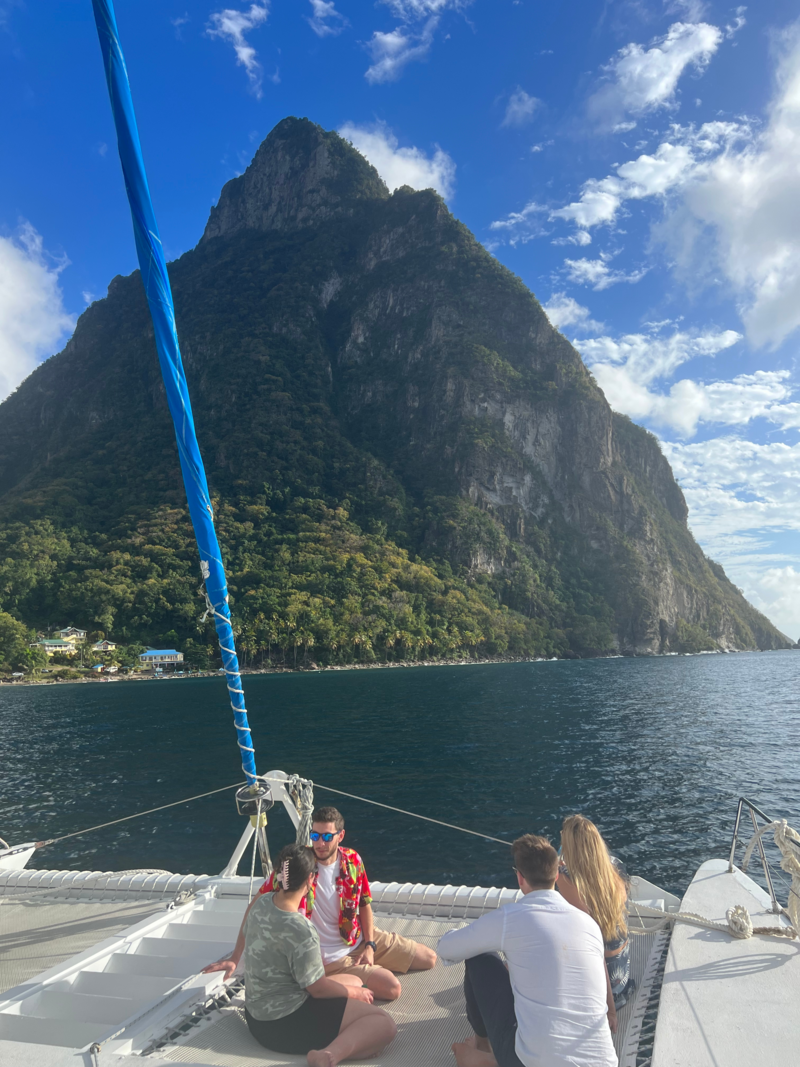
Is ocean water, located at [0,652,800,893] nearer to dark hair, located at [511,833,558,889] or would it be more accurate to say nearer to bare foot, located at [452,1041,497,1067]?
bare foot, located at [452,1041,497,1067]

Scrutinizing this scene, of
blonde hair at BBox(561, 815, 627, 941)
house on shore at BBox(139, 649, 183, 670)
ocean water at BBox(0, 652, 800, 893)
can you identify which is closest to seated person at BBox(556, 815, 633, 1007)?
blonde hair at BBox(561, 815, 627, 941)

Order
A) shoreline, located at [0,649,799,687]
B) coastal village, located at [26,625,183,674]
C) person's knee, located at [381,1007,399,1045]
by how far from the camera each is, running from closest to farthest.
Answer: person's knee, located at [381,1007,399,1045] < shoreline, located at [0,649,799,687] < coastal village, located at [26,625,183,674]

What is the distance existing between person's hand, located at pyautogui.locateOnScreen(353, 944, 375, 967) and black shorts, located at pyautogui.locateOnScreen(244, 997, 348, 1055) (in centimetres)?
81

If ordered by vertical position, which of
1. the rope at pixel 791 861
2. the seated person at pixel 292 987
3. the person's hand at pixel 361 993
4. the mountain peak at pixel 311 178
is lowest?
the person's hand at pixel 361 993

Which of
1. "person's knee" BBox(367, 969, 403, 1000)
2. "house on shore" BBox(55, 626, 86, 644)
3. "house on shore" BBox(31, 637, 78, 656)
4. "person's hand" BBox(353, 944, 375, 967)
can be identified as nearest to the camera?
"person's knee" BBox(367, 969, 403, 1000)

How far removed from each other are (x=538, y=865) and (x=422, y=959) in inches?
83.5

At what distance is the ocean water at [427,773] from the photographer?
13297 mm

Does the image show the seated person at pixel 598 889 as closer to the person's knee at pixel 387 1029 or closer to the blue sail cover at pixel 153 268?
the person's knee at pixel 387 1029

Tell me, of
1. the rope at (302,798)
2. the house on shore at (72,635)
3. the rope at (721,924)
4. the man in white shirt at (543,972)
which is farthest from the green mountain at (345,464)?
the man in white shirt at (543,972)

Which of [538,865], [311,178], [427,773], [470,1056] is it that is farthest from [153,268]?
[311,178]

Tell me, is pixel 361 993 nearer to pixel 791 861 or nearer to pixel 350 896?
pixel 350 896

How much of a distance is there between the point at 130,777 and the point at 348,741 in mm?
9219

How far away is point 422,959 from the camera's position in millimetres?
4293

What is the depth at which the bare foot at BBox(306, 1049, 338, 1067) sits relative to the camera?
307cm
